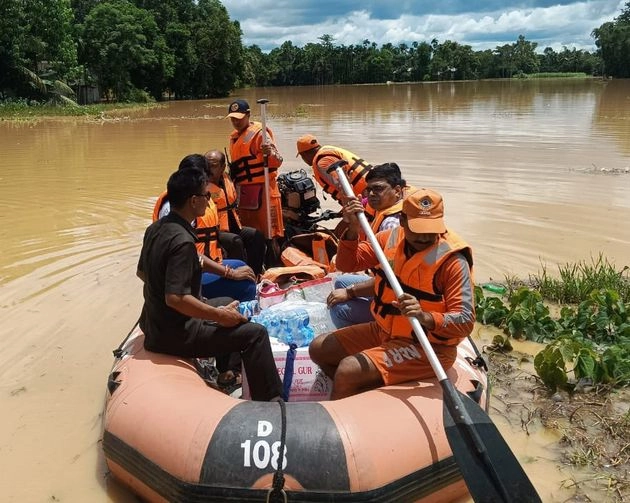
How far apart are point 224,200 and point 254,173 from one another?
76 cm

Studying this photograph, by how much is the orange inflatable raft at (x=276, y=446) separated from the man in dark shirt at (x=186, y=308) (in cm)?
25

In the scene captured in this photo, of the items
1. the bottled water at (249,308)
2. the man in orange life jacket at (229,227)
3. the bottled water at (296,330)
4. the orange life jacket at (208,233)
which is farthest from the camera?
the man in orange life jacket at (229,227)

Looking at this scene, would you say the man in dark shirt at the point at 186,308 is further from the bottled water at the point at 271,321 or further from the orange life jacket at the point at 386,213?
the orange life jacket at the point at 386,213

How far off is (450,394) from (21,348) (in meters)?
3.51

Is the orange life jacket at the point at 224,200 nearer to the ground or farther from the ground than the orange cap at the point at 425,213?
nearer to the ground

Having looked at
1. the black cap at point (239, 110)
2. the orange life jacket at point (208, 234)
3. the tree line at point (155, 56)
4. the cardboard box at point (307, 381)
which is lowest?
the cardboard box at point (307, 381)

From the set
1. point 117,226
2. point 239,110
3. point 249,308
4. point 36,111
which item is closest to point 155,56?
point 36,111

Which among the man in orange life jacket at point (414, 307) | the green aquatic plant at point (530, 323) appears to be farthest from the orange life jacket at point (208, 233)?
the green aquatic plant at point (530, 323)

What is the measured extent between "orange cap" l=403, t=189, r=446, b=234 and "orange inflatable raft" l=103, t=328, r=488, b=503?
2.54ft

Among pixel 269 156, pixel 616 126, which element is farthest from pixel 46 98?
pixel 269 156

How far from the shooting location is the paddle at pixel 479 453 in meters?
2.59

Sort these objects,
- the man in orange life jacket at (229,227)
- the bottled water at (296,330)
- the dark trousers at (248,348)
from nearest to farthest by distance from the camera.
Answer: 1. the dark trousers at (248,348)
2. the bottled water at (296,330)
3. the man in orange life jacket at (229,227)

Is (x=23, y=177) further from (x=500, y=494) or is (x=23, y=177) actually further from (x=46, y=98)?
(x=46, y=98)

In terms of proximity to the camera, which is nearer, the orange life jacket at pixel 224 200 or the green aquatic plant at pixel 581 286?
the orange life jacket at pixel 224 200
